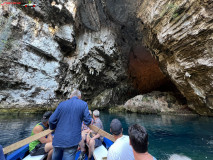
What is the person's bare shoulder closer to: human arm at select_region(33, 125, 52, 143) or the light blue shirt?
human arm at select_region(33, 125, 52, 143)

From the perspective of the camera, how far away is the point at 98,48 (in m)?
15.6

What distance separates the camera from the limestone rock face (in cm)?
692

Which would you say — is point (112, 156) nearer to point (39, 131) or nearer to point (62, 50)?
point (39, 131)

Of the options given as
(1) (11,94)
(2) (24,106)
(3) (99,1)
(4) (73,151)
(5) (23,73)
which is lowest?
(4) (73,151)

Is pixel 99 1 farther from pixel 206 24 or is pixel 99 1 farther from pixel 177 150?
pixel 177 150

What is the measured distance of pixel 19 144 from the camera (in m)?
1.79

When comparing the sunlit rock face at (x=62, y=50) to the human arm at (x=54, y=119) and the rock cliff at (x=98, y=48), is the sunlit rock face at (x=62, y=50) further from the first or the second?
the human arm at (x=54, y=119)

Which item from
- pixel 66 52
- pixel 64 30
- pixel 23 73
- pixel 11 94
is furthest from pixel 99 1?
pixel 11 94

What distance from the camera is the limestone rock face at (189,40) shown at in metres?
6.92

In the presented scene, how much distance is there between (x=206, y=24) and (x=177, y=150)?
294 inches

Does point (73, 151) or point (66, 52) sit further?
point (66, 52)

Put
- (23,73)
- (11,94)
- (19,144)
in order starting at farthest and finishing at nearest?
(23,73) → (11,94) → (19,144)

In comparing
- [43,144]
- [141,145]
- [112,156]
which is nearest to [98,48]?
[43,144]

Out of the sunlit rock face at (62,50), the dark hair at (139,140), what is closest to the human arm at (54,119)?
the dark hair at (139,140)
